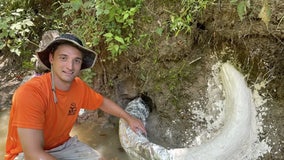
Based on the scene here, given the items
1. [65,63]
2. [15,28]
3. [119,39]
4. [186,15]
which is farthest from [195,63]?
[15,28]

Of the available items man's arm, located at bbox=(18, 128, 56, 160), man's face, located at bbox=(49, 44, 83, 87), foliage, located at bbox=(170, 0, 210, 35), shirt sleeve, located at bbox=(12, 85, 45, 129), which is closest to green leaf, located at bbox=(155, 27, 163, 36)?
foliage, located at bbox=(170, 0, 210, 35)

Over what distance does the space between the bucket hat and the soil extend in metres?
0.96

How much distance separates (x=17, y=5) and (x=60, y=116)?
133 inches

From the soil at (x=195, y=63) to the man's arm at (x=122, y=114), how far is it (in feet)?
1.59

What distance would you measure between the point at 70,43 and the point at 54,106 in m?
0.56

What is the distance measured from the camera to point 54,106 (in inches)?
118

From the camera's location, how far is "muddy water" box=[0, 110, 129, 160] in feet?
14.2

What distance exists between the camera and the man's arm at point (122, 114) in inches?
142

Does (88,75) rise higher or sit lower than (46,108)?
lower

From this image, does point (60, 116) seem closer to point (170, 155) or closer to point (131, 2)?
point (170, 155)

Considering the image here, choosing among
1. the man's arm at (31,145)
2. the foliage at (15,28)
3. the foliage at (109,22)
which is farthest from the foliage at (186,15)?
the foliage at (15,28)

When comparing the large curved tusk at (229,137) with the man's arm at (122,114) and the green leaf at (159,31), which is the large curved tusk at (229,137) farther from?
the green leaf at (159,31)

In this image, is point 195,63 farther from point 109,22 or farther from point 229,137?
point 109,22

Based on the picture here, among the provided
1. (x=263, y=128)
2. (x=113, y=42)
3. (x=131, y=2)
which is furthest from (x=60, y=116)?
(x=263, y=128)
